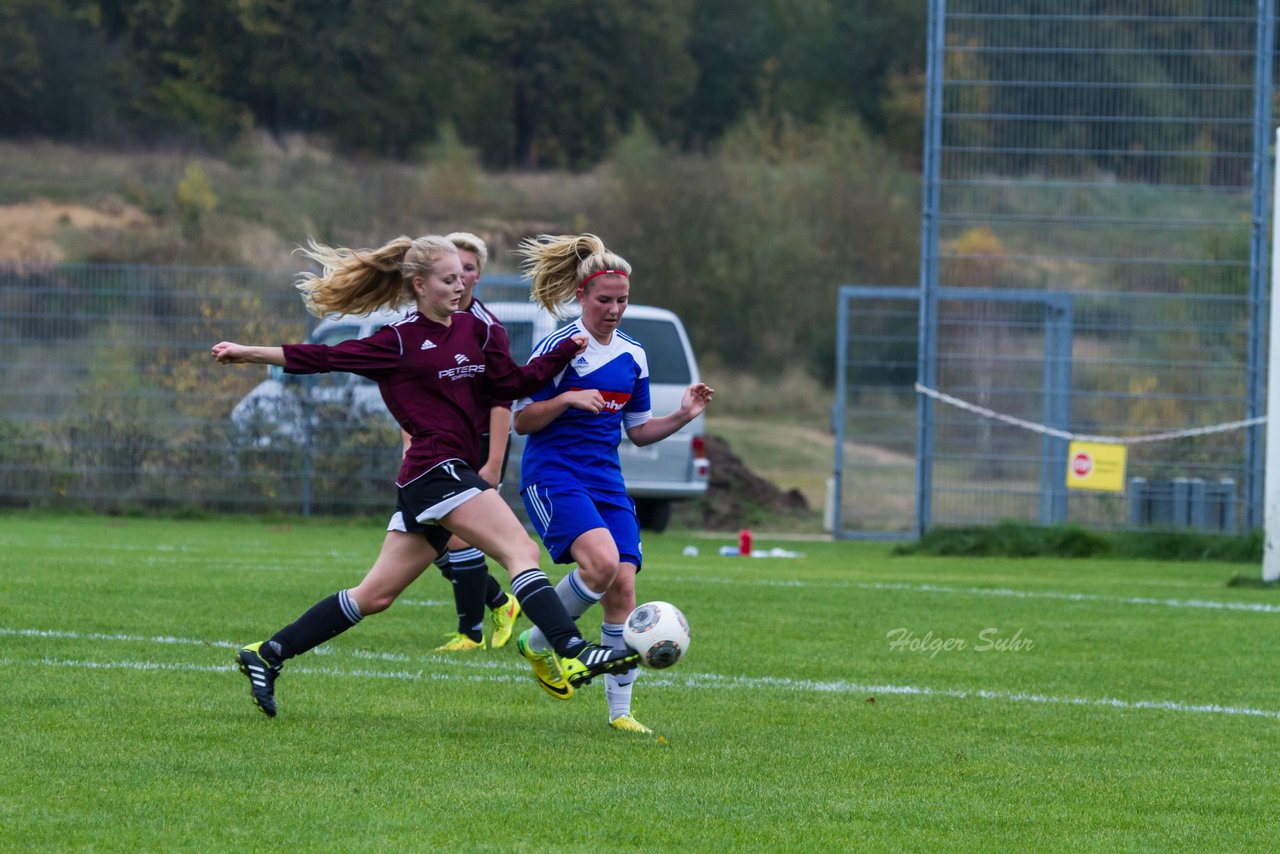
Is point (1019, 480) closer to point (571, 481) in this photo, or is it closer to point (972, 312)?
point (972, 312)

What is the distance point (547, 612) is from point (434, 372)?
96 cm

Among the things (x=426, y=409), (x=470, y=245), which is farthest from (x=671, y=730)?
(x=470, y=245)

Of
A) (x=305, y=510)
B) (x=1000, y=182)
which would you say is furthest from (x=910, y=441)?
(x=305, y=510)

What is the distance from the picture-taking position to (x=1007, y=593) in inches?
474

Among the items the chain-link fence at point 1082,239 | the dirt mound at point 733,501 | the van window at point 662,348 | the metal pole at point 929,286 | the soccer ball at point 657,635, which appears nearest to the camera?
the soccer ball at point 657,635

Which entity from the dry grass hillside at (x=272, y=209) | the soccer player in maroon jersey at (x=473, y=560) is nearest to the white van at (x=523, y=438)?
the soccer player in maroon jersey at (x=473, y=560)

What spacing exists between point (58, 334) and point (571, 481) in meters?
13.3

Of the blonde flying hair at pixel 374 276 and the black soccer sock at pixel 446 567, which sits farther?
the black soccer sock at pixel 446 567

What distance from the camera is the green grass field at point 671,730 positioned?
486 cm

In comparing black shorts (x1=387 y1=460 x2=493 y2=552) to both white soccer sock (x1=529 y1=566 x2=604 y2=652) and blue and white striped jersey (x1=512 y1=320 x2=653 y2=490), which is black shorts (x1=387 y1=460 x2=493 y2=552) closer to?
blue and white striped jersey (x1=512 y1=320 x2=653 y2=490)

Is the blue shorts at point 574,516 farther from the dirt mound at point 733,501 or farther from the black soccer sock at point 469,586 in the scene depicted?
the dirt mound at point 733,501

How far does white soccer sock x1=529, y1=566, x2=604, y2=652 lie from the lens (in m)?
6.63

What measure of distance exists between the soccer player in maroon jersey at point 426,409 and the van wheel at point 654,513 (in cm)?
1135

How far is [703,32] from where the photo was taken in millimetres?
60312
